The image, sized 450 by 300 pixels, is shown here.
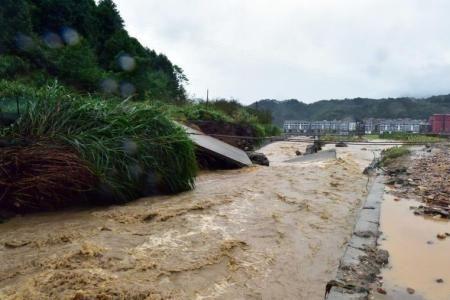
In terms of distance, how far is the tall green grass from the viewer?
5.45 meters

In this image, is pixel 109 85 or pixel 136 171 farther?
pixel 109 85

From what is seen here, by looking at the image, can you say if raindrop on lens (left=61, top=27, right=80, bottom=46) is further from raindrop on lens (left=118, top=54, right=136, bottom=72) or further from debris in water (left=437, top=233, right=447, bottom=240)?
debris in water (left=437, top=233, right=447, bottom=240)

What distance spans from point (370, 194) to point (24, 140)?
560cm

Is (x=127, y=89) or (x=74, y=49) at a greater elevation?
(x=74, y=49)

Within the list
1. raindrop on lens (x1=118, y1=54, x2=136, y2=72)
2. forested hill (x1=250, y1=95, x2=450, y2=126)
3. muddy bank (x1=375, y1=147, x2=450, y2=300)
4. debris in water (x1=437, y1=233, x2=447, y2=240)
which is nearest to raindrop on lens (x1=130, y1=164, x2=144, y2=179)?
muddy bank (x1=375, y1=147, x2=450, y2=300)

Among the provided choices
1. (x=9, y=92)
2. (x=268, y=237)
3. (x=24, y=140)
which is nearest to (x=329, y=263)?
(x=268, y=237)

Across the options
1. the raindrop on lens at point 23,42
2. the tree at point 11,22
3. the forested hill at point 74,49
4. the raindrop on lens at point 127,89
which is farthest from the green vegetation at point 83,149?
the raindrop on lens at point 127,89

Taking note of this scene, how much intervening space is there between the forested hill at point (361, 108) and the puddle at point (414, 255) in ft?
238

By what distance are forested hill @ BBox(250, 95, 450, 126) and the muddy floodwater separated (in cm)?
7267

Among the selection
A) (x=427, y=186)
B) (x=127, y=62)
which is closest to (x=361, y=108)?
(x=127, y=62)

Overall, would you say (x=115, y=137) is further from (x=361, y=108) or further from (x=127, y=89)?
(x=361, y=108)

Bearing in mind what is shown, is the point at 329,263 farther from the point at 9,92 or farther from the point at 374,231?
the point at 9,92

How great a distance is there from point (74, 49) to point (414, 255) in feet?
56.6

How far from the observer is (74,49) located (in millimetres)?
18156
